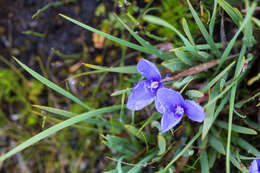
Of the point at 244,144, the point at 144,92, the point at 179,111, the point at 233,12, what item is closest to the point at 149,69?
the point at 144,92

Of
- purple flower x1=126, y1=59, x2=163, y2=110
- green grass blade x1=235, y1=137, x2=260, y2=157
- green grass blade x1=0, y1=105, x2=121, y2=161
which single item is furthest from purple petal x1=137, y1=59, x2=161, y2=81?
green grass blade x1=235, y1=137, x2=260, y2=157

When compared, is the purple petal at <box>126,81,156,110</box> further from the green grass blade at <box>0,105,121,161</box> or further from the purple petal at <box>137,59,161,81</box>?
the green grass blade at <box>0,105,121,161</box>

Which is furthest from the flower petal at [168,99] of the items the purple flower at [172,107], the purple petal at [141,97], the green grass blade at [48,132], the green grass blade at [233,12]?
the green grass blade at [233,12]

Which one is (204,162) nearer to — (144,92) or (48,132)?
(144,92)

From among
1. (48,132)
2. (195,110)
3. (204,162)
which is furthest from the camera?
(204,162)

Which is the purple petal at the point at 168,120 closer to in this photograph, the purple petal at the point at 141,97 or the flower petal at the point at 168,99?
the flower petal at the point at 168,99

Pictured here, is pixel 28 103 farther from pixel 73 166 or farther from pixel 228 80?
pixel 228 80
